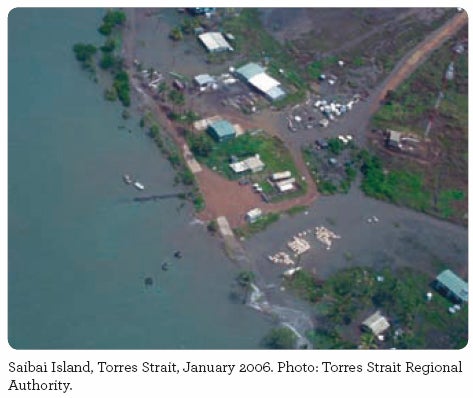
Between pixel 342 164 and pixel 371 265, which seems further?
pixel 342 164

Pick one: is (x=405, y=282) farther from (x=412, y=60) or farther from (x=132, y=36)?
(x=132, y=36)

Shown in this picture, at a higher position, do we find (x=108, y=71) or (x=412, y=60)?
(x=108, y=71)

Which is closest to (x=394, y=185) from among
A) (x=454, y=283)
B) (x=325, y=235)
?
(x=325, y=235)

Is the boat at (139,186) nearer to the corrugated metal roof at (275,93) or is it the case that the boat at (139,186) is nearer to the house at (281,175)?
the house at (281,175)

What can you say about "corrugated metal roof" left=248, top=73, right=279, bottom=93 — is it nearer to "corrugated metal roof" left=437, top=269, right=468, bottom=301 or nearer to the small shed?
the small shed

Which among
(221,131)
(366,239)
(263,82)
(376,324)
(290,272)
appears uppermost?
(263,82)

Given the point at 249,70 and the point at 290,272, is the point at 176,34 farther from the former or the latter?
the point at 290,272
